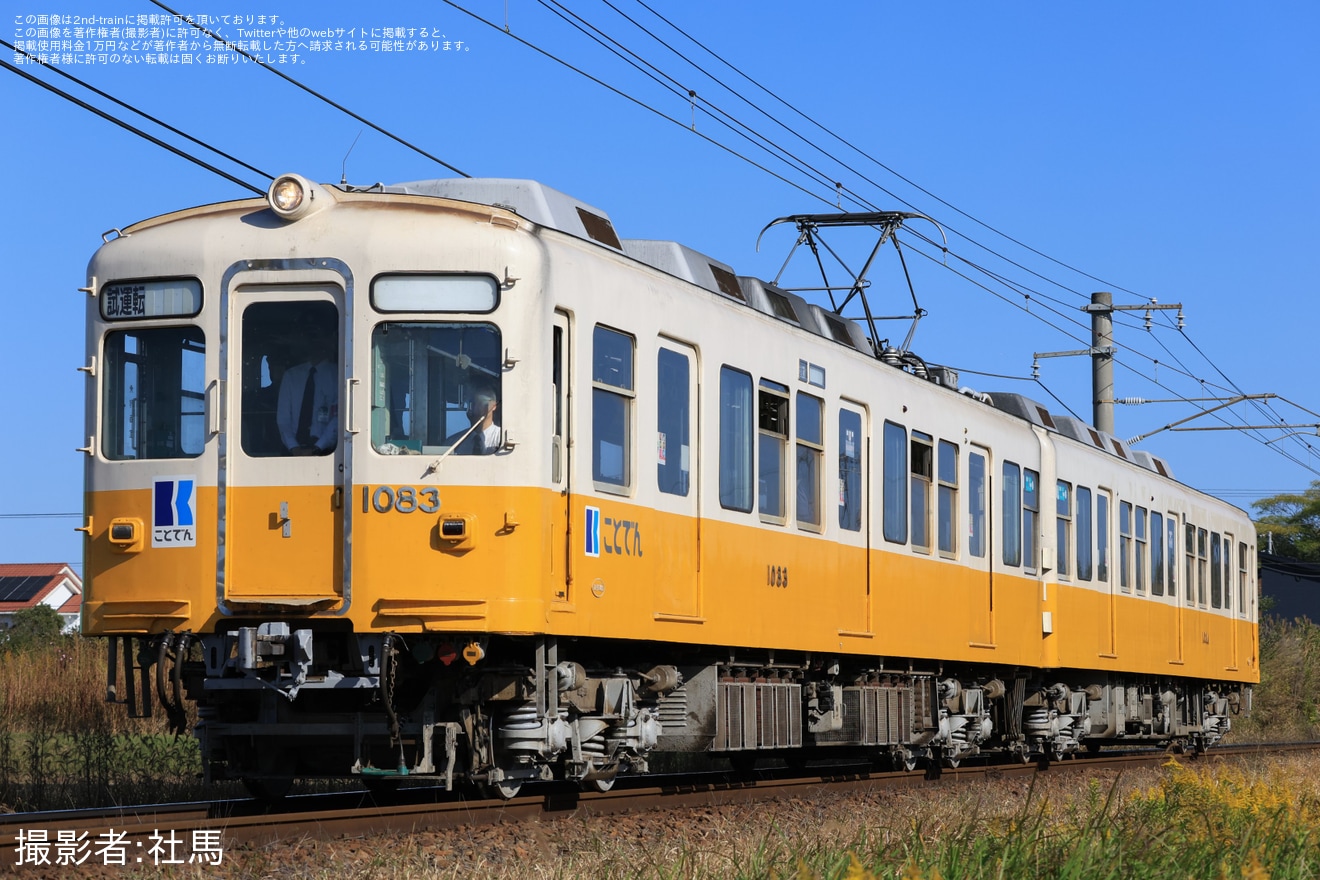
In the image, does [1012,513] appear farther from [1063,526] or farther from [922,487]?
[922,487]

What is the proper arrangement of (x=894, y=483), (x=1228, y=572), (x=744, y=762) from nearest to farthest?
(x=894, y=483) → (x=744, y=762) → (x=1228, y=572)

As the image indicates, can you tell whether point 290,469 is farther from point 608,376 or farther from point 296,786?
point 296,786

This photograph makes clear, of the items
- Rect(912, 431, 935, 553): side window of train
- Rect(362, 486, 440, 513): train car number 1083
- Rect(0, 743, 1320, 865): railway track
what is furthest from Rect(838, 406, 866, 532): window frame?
Rect(362, 486, 440, 513): train car number 1083

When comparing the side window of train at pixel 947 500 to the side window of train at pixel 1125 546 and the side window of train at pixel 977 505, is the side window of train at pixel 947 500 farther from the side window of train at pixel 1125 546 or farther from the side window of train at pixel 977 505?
the side window of train at pixel 1125 546

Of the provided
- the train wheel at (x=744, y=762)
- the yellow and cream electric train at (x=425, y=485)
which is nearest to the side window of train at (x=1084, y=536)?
the train wheel at (x=744, y=762)

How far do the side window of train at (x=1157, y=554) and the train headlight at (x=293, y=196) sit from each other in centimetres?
1402

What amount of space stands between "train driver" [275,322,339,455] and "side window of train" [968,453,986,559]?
7806 millimetres

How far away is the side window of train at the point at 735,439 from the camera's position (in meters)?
11.4

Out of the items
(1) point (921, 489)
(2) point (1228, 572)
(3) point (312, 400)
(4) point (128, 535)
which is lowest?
(2) point (1228, 572)

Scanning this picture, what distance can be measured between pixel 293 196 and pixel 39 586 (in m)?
64.5

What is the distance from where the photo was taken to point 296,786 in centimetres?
1298

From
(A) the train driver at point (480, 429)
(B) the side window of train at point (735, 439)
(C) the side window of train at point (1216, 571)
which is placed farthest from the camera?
(C) the side window of train at point (1216, 571)

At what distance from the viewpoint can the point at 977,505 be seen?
16031 millimetres

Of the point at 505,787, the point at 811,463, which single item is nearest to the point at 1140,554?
the point at 811,463
